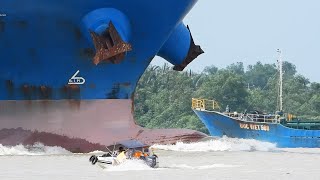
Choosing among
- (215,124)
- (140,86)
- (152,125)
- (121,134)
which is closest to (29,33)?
(121,134)

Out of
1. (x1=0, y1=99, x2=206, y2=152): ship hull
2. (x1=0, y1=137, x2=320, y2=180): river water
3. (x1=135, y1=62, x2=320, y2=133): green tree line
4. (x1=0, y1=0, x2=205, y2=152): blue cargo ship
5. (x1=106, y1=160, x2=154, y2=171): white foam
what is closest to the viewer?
(x1=0, y1=137, x2=320, y2=180): river water

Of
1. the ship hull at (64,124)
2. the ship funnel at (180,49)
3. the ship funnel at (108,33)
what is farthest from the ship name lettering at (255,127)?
the ship funnel at (108,33)

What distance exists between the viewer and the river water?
60.2 feet

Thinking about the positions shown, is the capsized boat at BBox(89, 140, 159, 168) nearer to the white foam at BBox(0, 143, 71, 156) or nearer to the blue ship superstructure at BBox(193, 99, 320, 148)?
the white foam at BBox(0, 143, 71, 156)

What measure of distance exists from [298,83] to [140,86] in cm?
1931

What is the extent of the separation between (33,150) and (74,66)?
3047 millimetres

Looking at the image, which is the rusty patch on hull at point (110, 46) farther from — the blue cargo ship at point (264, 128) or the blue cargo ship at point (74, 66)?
the blue cargo ship at point (264, 128)

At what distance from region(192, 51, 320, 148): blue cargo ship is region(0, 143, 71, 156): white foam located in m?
18.5

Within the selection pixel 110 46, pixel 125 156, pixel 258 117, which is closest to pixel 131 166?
pixel 125 156

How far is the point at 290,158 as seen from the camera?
25141mm

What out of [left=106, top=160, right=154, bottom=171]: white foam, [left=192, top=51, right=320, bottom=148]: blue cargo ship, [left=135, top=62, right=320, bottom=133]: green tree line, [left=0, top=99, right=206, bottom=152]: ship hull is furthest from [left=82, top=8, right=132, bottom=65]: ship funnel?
[left=135, top=62, right=320, bottom=133]: green tree line

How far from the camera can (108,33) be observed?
2345 centimetres

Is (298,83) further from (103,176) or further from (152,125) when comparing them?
(103,176)

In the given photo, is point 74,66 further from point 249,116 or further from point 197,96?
point 197,96
